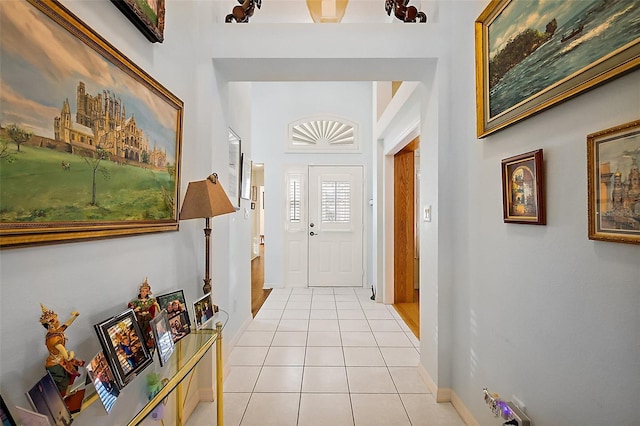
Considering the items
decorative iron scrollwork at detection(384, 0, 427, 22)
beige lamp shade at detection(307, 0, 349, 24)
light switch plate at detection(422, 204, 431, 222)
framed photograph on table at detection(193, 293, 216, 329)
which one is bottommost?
framed photograph on table at detection(193, 293, 216, 329)

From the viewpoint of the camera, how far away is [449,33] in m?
2.10

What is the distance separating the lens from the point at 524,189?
53.7 inches

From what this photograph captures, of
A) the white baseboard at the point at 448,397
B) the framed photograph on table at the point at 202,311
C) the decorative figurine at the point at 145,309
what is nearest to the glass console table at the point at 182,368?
the framed photograph on table at the point at 202,311

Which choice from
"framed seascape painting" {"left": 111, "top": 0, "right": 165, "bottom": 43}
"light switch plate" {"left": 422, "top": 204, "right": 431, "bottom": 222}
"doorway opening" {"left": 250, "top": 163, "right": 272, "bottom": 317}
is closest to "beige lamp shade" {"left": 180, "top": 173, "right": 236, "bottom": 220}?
"framed seascape painting" {"left": 111, "top": 0, "right": 165, "bottom": 43}

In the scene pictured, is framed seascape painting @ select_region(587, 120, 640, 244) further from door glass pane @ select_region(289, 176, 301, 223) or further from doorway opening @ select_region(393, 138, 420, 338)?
door glass pane @ select_region(289, 176, 301, 223)

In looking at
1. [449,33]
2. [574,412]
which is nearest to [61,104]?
[574,412]

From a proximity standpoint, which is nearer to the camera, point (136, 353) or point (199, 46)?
point (136, 353)

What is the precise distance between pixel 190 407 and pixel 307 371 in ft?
2.97

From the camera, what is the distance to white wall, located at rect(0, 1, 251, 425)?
34.6 inches

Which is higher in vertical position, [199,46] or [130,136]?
[199,46]

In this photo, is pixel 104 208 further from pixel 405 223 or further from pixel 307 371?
pixel 405 223

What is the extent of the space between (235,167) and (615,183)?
285cm

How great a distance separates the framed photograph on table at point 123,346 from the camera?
3.39 feet

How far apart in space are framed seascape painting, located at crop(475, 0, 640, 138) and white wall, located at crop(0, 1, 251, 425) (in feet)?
5.56
